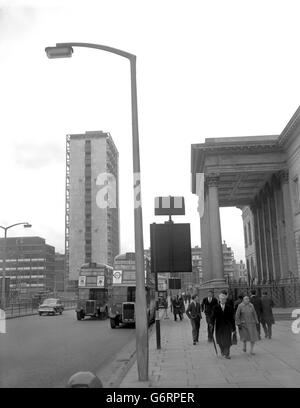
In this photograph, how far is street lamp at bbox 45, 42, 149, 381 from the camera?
1019cm

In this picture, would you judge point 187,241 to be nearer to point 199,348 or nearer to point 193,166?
point 199,348

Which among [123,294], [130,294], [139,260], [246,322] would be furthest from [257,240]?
[139,260]

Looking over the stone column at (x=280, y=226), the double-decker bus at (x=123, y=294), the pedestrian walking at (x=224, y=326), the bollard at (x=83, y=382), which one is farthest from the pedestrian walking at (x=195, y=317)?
the stone column at (x=280, y=226)

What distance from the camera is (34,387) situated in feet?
33.7

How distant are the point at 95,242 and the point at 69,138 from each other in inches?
1049

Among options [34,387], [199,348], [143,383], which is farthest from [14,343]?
[143,383]

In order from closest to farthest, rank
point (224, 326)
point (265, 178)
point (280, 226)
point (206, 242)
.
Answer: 1. point (224, 326)
2. point (280, 226)
3. point (265, 178)
4. point (206, 242)

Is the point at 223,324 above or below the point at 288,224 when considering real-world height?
below

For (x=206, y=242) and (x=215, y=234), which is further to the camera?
(x=206, y=242)

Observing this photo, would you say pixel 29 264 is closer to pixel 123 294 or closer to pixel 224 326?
pixel 123 294

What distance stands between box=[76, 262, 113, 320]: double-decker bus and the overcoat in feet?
80.5

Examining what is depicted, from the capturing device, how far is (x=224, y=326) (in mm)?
13859

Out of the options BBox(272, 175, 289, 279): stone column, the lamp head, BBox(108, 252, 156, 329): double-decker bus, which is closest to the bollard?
the lamp head

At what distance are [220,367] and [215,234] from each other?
30100 millimetres
